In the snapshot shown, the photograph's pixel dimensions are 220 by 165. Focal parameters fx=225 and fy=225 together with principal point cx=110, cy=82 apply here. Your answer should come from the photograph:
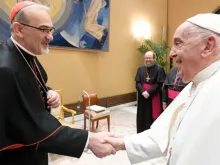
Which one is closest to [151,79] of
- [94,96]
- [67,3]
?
[94,96]

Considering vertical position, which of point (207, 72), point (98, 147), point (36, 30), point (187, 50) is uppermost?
point (36, 30)

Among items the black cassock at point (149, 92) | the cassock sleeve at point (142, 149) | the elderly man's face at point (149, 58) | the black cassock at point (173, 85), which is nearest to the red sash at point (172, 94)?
the black cassock at point (173, 85)

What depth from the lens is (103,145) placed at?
5.07ft

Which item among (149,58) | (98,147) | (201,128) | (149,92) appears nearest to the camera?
(201,128)

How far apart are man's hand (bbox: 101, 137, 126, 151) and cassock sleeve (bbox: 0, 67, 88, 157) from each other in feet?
0.99

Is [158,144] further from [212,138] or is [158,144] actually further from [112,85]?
[112,85]

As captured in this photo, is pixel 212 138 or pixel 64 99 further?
pixel 64 99

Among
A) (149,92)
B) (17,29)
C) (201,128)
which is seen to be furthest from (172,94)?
(17,29)

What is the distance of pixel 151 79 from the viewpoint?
13.3ft

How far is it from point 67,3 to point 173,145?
4.23 metres

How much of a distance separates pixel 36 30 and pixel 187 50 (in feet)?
3.05

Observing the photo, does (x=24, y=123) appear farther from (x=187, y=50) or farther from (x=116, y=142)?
(x=187, y=50)

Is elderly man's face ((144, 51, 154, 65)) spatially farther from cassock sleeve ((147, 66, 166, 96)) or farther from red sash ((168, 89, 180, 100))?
red sash ((168, 89, 180, 100))

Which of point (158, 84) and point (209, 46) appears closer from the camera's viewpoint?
point (209, 46)
